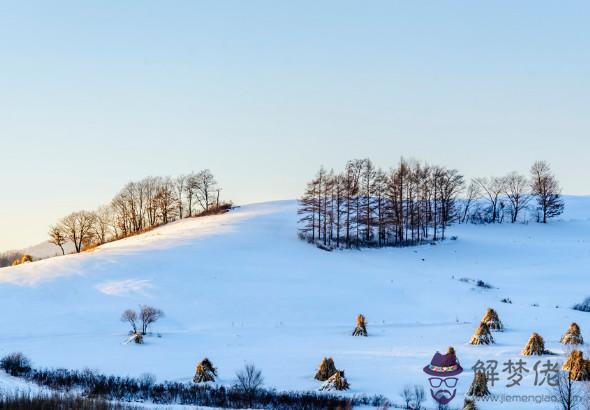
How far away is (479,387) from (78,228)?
67390 millimetres

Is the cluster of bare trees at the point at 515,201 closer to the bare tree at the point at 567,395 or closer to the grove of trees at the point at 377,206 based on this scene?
the grove of trees at the point at 377,206

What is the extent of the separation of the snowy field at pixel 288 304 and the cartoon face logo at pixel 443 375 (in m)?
0.42

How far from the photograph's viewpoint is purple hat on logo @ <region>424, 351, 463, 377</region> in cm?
2394

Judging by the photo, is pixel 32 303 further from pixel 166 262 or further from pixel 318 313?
pixel 318 313

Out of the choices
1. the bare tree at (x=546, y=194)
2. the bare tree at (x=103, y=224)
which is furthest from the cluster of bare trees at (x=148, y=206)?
the bare tree at (x=546, y=194)

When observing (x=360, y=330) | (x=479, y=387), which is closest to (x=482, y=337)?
(x=360, y=330)

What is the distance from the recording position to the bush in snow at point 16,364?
25.0 m

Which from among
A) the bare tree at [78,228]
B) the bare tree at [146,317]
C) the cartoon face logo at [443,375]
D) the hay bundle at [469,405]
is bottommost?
the cartoon face logo at [443,375]

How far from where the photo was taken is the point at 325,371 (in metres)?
23.9

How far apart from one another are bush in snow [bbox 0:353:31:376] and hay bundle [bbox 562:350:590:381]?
20910 mm

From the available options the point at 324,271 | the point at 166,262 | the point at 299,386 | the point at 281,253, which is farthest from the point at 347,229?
the point at 299,386

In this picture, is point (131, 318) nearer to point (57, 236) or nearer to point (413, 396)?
point (413, 396)

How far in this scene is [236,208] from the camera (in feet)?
276

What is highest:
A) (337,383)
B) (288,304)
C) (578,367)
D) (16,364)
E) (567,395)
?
(288,304)
